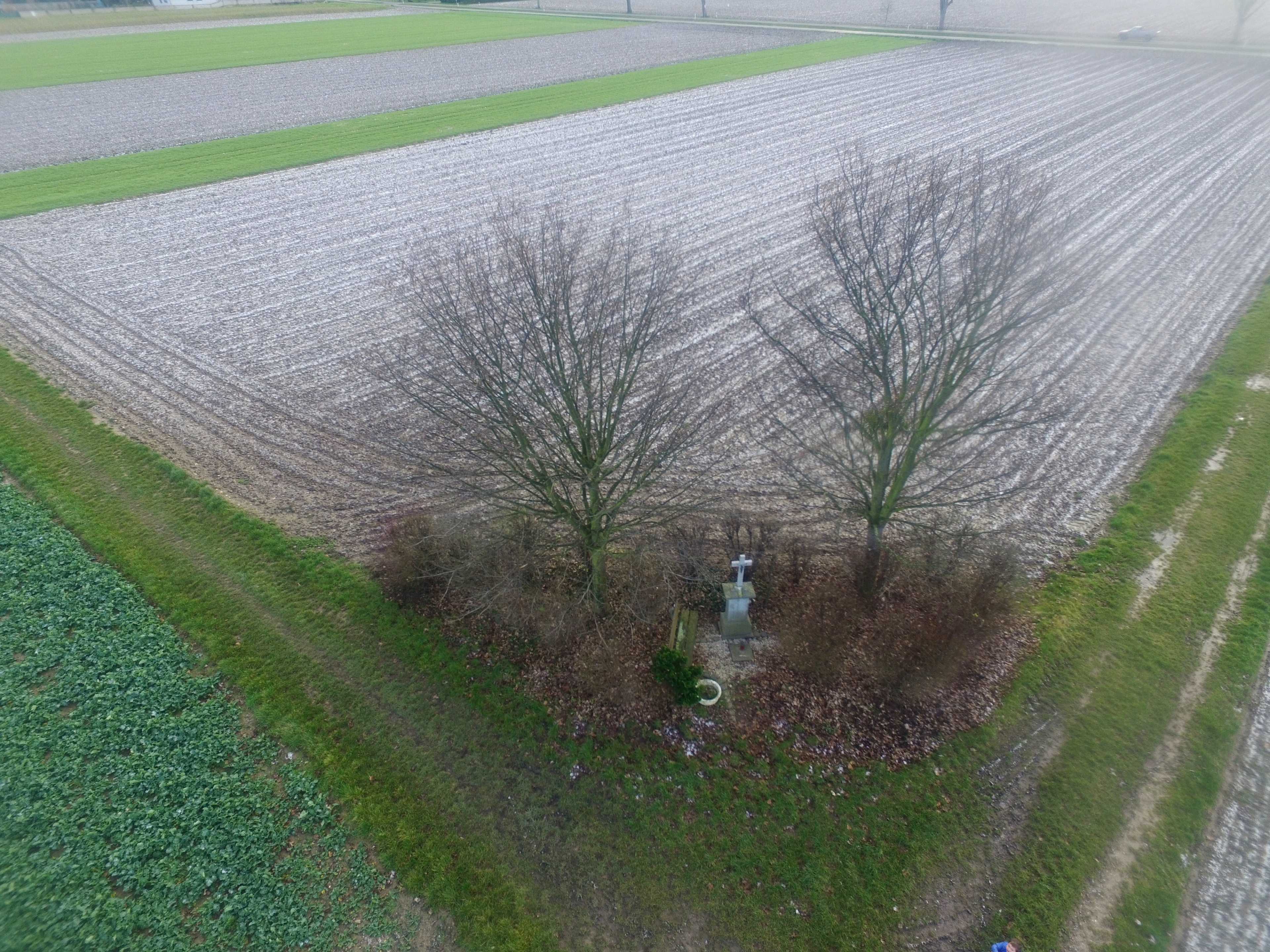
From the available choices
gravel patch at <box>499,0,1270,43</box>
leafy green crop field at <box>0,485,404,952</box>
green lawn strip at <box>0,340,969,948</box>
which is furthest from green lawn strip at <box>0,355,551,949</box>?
gravel patch at <box>499,0,1270,43</box>

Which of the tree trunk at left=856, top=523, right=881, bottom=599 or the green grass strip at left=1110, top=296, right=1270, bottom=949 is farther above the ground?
the tree trunk at left=856, top=523, right=881, bottom=599

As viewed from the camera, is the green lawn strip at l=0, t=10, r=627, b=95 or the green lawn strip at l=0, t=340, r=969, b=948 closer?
the green lawn strip at l=0, t=340, r=969, b=948

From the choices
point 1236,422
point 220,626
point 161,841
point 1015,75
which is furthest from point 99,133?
point 1015,75

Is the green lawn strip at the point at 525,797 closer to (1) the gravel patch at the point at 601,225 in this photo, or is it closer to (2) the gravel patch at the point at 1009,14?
(1) the gravel patch at the point at 601,225

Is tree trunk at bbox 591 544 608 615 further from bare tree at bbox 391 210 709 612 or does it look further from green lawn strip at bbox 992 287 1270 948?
green lawn strip at bbox 992 287 1270 948

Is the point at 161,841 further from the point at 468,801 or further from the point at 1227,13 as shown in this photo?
the point at 1227,13

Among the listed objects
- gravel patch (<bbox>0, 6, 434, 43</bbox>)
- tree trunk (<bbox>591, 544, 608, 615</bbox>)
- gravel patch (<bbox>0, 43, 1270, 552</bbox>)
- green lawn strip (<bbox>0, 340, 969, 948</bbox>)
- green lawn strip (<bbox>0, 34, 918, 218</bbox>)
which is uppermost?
gravel patch (<bbox>0, 6, 434, 43</bbox>)

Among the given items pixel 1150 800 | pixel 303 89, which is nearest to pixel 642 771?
pixel 1150 800
